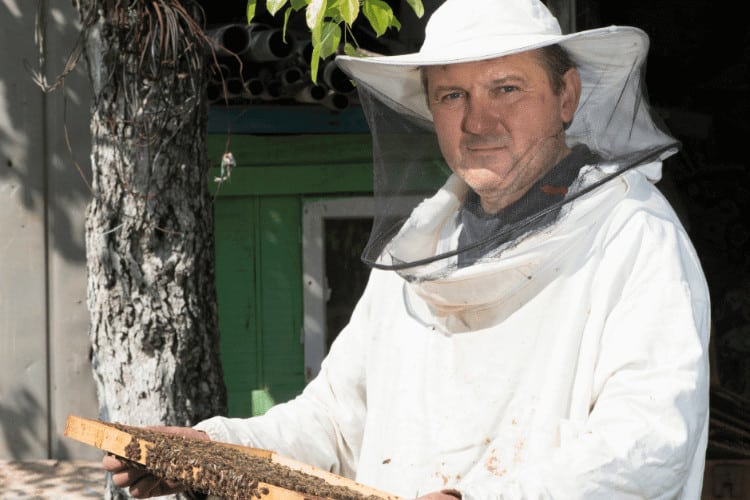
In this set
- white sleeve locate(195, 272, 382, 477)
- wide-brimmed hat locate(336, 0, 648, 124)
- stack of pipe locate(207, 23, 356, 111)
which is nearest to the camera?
wide-brimmed hat locate(336, 0, 648, 124)

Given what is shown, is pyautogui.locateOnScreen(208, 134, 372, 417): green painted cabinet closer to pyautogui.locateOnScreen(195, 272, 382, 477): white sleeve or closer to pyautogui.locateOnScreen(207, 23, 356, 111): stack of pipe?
pyautogui.locateOnScreen(207, 23, 356, 111): stack of pipe

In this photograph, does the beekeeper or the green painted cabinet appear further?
the green painted cabinet

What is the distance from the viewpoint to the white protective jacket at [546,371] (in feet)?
7.08

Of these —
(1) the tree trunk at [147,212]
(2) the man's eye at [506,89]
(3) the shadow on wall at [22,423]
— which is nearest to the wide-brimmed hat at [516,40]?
(2) the man's eye at [506,89]

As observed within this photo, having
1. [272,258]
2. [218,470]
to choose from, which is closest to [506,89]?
[218,470]

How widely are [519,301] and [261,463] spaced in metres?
0.72

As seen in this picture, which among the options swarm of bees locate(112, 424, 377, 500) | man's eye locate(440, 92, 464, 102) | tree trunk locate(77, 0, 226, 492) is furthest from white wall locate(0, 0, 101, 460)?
man's eye locate(440, 92, 464, 102)

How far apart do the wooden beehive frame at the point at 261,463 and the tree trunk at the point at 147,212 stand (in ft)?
5.57

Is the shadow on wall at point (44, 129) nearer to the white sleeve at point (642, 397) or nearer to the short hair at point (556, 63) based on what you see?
the short hair at point (556, 63)

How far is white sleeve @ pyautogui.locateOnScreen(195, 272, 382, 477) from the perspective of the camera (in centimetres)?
288

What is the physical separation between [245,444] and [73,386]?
13.3 ft

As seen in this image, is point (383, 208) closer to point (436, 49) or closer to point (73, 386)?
point (436, 49)

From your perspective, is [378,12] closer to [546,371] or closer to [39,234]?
[546,371]

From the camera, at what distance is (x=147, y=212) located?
4.45 m
